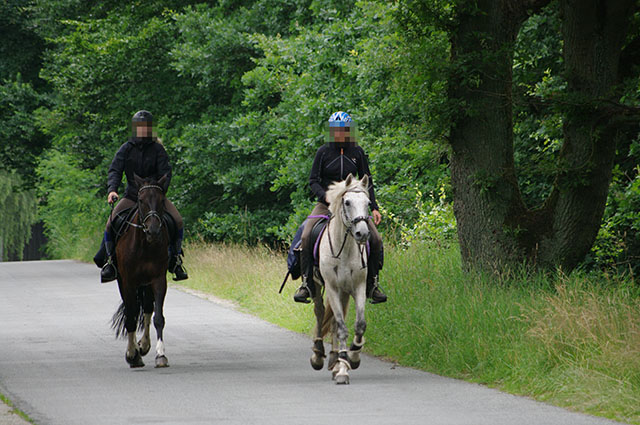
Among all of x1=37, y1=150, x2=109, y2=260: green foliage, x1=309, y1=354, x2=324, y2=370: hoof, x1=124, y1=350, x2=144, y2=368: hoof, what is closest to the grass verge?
x1=124, y1=350, x2=144, y2=368: hoof

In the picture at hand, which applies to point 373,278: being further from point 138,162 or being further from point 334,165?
point 138,162

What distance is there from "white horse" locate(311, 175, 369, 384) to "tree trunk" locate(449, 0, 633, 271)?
3.26 m

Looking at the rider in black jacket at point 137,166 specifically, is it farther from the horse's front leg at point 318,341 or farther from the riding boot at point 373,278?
the riding boot at point 373,278

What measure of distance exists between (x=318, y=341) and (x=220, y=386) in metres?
1.54

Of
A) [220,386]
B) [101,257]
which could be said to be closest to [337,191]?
[220,386]

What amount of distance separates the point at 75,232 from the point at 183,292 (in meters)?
29.8

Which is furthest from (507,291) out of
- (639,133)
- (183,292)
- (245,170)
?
(245,170)

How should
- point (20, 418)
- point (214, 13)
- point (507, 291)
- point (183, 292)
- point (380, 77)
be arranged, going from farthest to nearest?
point (214, 13), point (183, 292), point (380, 77), point (507, 291), point (20, 418)

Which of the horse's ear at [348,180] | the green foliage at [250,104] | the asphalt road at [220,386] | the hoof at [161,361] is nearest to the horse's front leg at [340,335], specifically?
the asphalt road at [220,386]

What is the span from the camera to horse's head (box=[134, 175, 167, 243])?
477 inches

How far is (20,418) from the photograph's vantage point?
8.29m

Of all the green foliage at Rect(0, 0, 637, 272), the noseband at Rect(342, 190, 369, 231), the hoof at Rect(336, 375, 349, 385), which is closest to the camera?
the noseband at Rect(342, 190, 369, 231)

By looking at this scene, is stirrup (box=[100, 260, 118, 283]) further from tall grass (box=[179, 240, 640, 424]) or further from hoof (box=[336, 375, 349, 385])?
hoof (box=[336, 375, 349, 385])

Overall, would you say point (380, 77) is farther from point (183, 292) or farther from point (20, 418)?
point (20, 418)
